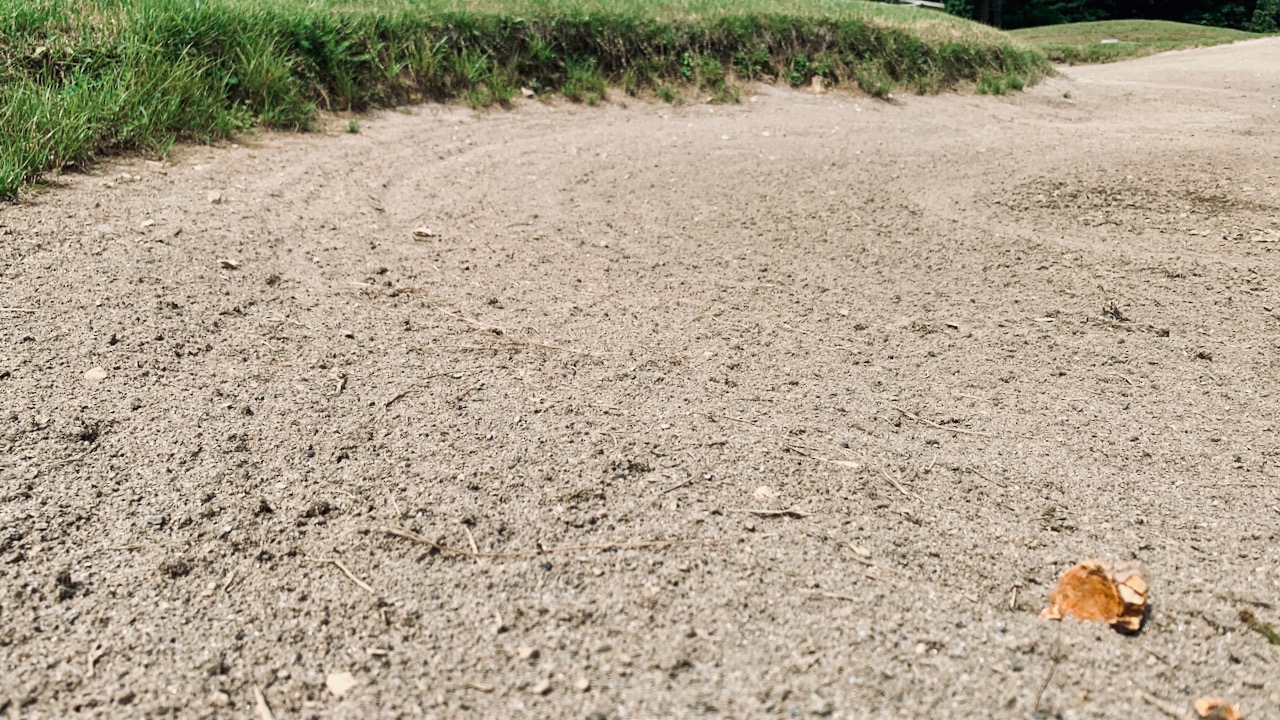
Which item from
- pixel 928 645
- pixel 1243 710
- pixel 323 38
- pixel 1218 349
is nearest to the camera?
pixel 1243 710

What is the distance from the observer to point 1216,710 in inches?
63.9

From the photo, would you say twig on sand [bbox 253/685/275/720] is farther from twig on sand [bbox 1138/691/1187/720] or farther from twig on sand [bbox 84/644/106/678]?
twig on sand [bbox 1138/691/1187/720]

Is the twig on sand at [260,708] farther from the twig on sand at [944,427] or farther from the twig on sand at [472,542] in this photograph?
the twig on sand at [944,427]

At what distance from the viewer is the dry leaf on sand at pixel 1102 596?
1.83 m

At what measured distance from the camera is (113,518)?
83.7 inches

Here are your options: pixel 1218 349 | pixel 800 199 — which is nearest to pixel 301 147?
pixel 800 199

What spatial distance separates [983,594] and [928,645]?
0.80 feet

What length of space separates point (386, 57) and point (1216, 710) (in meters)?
5.52

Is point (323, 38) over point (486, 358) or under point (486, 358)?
over

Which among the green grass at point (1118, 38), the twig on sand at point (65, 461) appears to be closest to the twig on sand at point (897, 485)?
the twig on sand at point (65, 461)

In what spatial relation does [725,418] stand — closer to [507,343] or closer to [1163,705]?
[507,343]

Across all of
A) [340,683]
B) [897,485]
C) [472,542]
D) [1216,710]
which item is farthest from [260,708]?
[1216,710]

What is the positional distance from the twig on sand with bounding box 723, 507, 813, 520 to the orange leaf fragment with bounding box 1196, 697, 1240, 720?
0.83 metres

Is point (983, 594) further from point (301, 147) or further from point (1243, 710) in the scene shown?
point (301, 147)
